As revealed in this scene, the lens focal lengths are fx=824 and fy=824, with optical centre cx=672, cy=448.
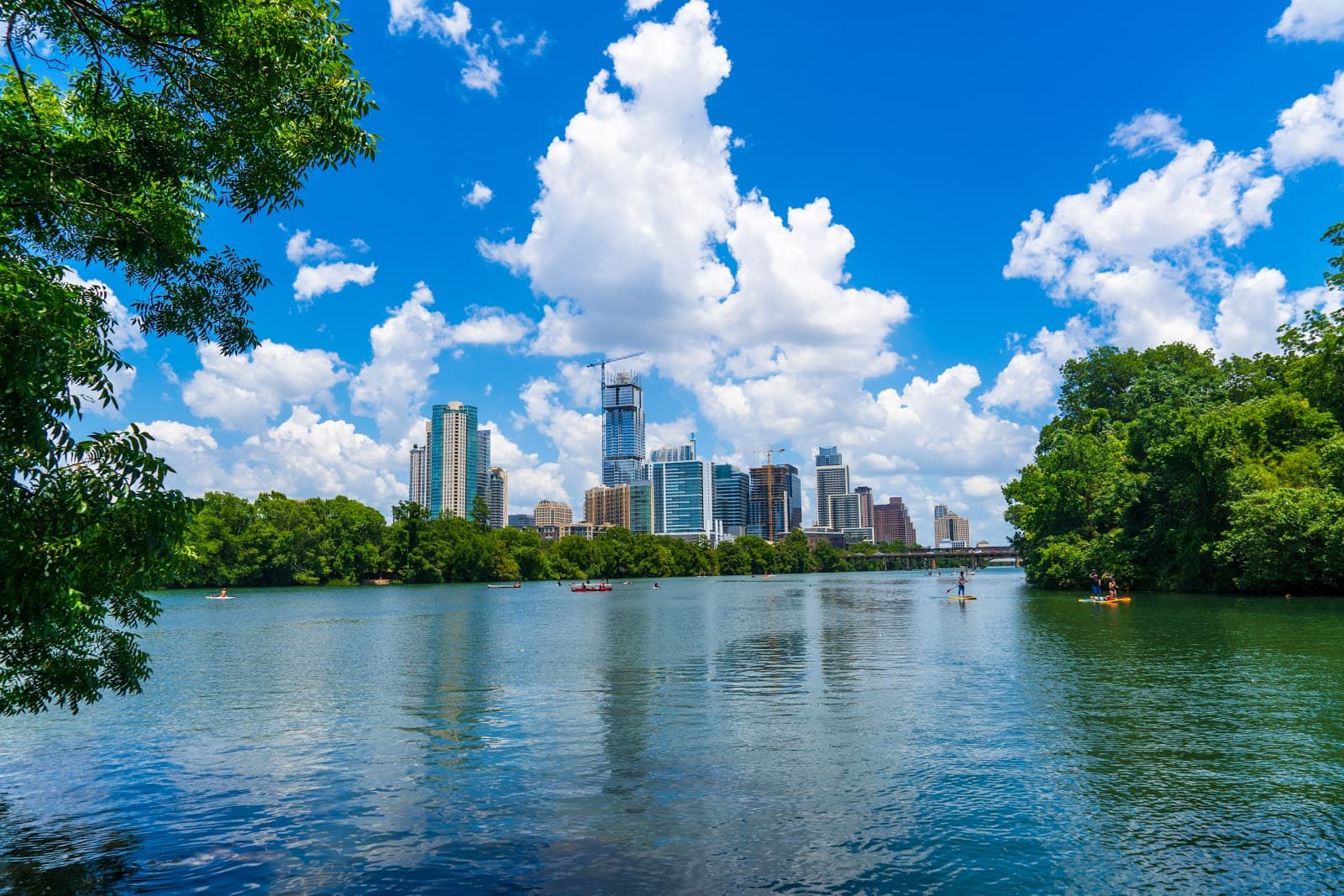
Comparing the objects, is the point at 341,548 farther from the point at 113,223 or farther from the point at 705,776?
the point at 113,223

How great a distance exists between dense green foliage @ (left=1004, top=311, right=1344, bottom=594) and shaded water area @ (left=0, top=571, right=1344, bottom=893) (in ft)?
94.1

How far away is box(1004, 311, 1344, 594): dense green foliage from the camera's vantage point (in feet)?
197

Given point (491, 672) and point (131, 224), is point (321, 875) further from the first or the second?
point (491, 672)

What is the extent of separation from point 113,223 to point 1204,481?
262 ft

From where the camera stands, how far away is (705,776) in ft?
54.3

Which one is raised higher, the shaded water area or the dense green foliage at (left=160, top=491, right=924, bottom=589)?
the dense green foliage at (left=160, top=491, right=924, bottom=589)

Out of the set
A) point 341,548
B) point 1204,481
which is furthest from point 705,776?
point 341,548

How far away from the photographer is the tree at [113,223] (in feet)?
25.6

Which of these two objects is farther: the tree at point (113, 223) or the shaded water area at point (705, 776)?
the shaded water area at point (705, 776)

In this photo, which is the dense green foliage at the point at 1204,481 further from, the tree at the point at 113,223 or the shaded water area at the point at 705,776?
the tree at the point at 113,223

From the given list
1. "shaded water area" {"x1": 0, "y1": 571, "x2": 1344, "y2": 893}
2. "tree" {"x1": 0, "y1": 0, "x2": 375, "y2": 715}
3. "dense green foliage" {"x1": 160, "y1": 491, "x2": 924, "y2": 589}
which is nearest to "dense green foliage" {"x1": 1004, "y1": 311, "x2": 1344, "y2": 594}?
"shaded water area" {"x1": 0, "y1": 571, "x2": 1344, "y2": 893}

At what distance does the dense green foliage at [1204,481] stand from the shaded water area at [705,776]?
2868 cm

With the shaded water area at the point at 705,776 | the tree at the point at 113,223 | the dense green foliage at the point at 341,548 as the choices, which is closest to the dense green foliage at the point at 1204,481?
the shaded water area at the point at 705,776

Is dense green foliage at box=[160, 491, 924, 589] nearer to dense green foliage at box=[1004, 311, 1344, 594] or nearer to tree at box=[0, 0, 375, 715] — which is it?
dense green foliage at box=[1004, 311, 1344, 594]
